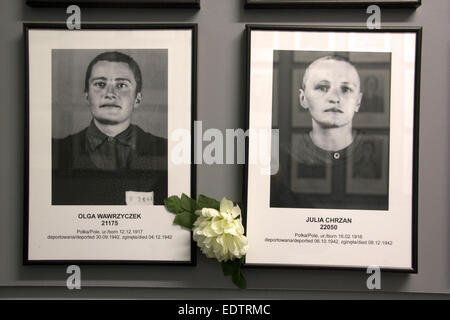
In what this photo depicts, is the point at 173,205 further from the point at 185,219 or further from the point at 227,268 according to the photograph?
the point at 227,268

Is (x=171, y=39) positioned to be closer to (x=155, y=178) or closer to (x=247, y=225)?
(x=155, y=178)

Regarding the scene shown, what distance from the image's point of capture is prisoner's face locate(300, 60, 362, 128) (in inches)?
27.3

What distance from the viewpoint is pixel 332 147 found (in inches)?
27.4

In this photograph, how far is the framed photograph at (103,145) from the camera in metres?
0.70

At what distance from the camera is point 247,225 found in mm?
698

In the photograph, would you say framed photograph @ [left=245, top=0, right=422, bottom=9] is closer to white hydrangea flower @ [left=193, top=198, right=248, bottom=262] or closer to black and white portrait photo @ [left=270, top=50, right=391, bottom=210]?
black and white portrait photo @ [left=270, top=50, right=391, bottom=210]

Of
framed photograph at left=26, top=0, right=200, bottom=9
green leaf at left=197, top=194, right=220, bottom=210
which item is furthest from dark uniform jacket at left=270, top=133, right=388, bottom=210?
framed photograph at left=26, top=0, right=200, bottom=9

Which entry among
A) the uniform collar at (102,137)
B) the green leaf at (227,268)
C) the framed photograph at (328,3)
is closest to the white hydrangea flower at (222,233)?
the green leaf at (227,268)

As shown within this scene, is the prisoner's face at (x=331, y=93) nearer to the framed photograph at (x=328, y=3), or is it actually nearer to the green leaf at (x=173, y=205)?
the framed photograph at (x=328, y=3)

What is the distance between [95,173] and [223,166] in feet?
0.85

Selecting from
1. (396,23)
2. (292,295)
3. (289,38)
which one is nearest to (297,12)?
(289,38)

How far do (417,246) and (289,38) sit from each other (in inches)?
19.1

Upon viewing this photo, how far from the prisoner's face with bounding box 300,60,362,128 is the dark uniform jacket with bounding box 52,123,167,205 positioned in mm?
315

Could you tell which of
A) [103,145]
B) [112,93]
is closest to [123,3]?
[112,93]
